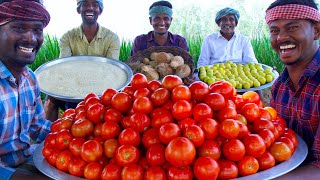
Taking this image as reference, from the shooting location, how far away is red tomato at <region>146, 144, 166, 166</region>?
62.1 inches

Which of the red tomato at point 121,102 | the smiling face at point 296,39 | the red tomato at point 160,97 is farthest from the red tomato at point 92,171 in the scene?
the smiling face at point 296,39

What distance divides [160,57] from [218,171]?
2.79m

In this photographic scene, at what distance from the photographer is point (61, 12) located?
367 inches

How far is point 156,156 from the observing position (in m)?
1.58

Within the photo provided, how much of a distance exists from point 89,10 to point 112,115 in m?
2.96

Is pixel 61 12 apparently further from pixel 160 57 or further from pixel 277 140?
pixel 277 140

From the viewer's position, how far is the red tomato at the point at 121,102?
Result: 1.81m

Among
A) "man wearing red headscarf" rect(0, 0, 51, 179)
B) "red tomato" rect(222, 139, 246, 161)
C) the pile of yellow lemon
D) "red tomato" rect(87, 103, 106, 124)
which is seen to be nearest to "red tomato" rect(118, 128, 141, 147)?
"red tomato" rect(87, 103, 106, 124)

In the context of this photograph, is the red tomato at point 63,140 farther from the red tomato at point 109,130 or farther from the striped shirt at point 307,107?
the striped shirt at point 307,107

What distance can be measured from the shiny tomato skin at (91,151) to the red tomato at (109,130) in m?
0.06

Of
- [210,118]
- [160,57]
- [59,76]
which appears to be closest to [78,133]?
[210,118]

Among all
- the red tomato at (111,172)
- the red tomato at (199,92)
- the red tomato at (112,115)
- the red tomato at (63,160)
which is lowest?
the red tomato at (63,160)

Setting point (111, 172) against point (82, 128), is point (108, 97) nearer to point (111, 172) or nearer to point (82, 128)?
point (82, 128)

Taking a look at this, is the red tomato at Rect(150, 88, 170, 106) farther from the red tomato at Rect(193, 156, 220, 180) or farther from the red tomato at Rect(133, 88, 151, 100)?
the red tomato at Rect(193, 156, 220, 180)
